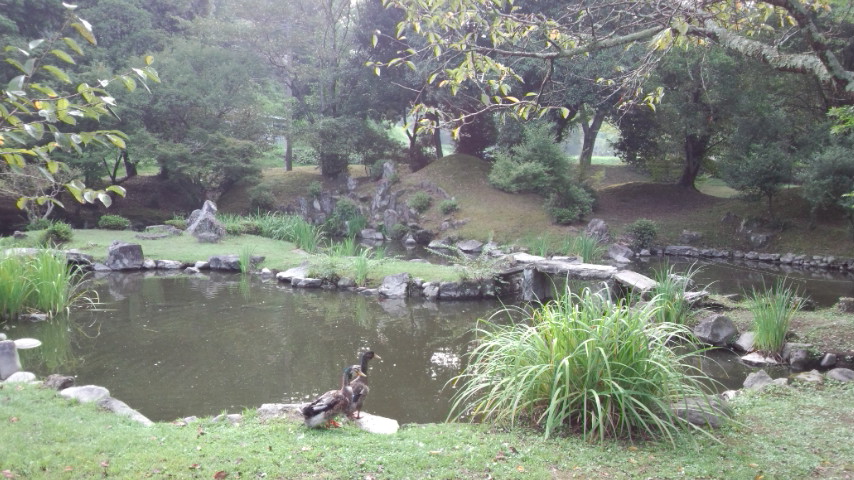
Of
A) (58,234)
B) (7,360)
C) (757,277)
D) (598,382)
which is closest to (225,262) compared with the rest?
(58,234)

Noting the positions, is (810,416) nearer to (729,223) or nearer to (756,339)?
(756,339)

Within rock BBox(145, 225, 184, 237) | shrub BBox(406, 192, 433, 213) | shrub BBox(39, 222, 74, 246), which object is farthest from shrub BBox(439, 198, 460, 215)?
shrub BBox(39, 222, 74, 246)

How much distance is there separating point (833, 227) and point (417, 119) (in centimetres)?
1934

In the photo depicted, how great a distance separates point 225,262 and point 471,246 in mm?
8828

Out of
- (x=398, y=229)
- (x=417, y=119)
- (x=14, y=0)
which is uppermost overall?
(x=14, y=0)

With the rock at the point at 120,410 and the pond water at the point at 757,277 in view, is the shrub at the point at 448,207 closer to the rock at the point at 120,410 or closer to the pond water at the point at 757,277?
the pond water at the point at 757,277

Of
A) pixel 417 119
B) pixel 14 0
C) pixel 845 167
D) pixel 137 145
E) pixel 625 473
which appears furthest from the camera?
pixel 137 145

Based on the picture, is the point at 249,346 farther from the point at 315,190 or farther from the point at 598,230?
the point at 315,190

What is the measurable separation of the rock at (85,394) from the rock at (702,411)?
4.97 m

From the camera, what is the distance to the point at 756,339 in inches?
329

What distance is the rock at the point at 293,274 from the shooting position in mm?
13828

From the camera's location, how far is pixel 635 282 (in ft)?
34.7

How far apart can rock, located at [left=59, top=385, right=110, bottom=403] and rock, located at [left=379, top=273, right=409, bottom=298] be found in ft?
23.6

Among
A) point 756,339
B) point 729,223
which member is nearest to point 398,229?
point 729,223
